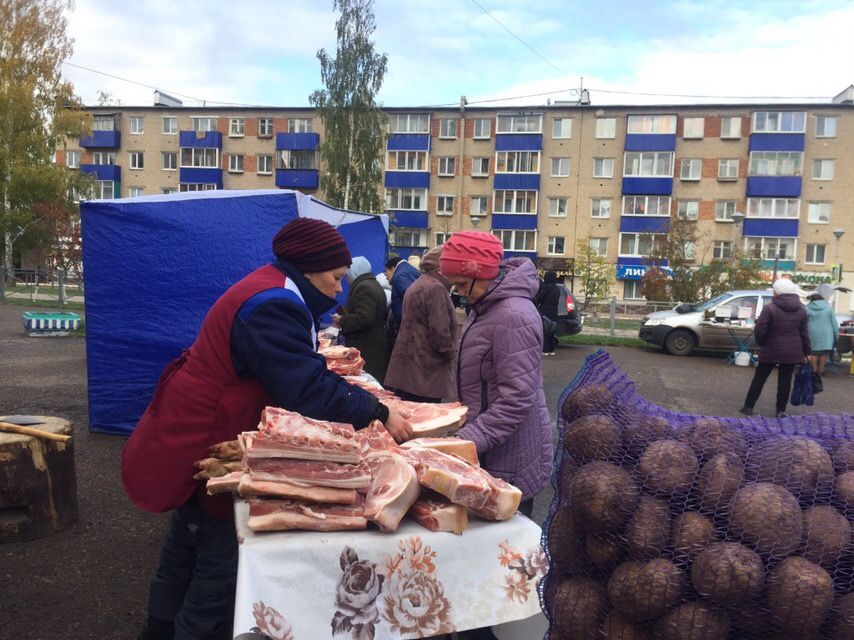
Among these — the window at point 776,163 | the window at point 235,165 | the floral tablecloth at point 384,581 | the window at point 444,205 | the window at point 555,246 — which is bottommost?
the floral tablecloth at point 384,581

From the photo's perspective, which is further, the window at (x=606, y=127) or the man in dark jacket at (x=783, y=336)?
the window at (x=606, y=127)

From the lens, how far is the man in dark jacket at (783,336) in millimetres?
9203

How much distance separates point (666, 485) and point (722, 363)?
49.4ft

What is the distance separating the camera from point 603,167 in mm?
48250

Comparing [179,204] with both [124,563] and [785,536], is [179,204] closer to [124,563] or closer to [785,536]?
[124,563]

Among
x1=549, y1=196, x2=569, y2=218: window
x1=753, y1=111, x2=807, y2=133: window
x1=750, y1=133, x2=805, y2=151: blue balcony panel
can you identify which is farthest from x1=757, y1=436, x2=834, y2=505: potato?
x1=753, y1=111, x2=807, y2=133: window

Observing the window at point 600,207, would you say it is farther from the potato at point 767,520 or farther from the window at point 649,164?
the potato at point 767,520

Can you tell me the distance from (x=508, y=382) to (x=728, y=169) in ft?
161

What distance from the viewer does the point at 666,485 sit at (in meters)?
1.80

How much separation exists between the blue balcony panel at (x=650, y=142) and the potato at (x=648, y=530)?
4891 cm

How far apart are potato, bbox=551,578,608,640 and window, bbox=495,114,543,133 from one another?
49395 mm

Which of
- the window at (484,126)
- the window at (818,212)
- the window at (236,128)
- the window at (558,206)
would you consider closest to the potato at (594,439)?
the window at (558,206)

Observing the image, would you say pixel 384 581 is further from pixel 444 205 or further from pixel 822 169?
pixel 822 169

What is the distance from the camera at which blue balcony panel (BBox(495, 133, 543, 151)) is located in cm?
4841
